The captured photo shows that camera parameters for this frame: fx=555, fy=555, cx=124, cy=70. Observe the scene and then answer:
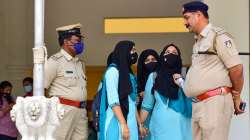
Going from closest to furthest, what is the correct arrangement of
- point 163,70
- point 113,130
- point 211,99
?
point 211,99
point 113,130
point 163,70

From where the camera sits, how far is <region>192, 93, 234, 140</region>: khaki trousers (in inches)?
163

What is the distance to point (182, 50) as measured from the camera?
794cm

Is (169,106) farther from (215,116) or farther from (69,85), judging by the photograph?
(69,85)

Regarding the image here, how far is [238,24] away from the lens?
234 inches

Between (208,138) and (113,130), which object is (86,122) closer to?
(113,130)

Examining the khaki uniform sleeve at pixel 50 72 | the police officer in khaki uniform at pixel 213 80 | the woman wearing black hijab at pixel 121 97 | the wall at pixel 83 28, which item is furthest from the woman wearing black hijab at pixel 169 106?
the wall at pixel 83 28

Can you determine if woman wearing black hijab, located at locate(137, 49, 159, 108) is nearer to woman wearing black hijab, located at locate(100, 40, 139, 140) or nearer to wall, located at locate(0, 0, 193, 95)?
woman wearing black hijab, located at locate(100, 40, 139, 140)

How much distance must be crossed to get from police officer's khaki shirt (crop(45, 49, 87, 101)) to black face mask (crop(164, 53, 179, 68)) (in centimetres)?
90

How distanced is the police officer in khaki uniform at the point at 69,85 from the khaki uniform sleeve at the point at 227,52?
63.2 inches

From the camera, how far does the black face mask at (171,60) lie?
4.90m

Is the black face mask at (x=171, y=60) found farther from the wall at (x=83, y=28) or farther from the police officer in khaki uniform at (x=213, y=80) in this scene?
the wall at (x=83, y=28)

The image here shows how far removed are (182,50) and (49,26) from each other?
1957 mm

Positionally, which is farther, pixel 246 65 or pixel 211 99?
pixel 246 65

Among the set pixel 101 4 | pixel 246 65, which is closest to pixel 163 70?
pixel 246 65
